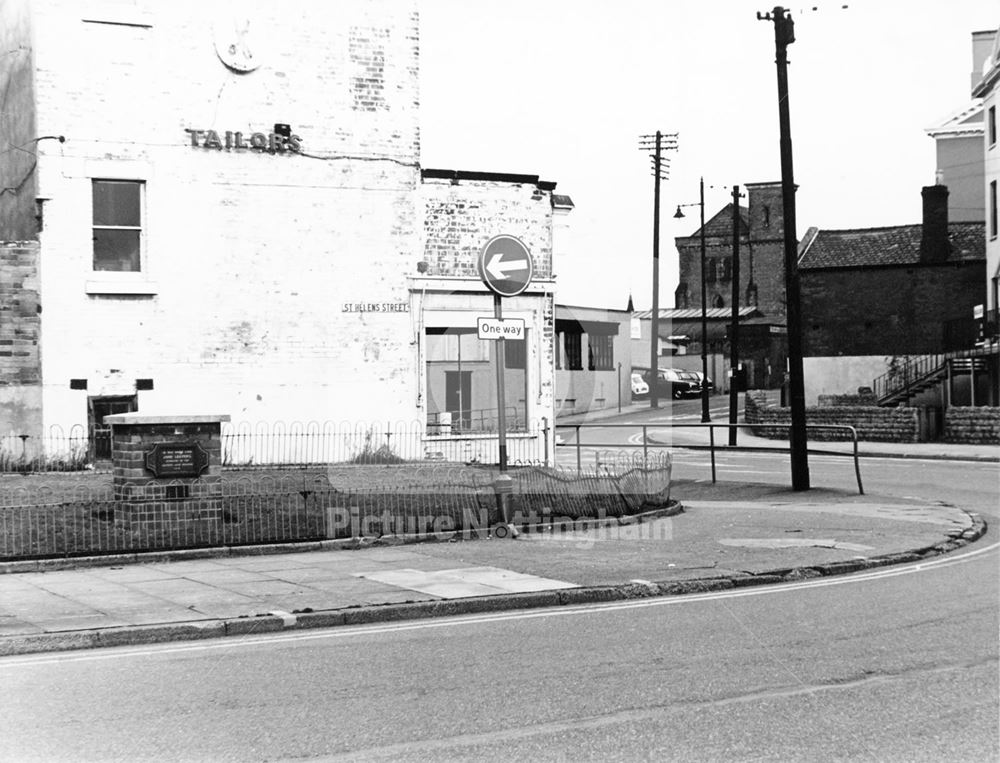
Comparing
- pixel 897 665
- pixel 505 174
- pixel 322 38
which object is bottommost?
pixel 897 665

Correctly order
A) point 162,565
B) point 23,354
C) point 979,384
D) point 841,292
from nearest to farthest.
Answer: point 162,565, point 23,354, point 979,384, point 841,292

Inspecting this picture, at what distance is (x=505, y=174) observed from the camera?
24.5 meters

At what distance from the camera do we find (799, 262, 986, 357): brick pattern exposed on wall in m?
59.3

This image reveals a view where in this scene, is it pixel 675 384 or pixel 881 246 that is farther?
pixel 675 384

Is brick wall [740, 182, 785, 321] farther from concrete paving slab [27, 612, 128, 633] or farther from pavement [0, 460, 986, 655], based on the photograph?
concrete paving slab [27, 612, 128, 633]

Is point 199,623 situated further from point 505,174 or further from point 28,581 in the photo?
point 505,174

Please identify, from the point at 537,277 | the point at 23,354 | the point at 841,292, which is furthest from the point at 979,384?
the point at 23,354

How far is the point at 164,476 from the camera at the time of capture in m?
13.3

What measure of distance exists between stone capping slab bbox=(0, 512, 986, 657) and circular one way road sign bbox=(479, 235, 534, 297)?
441 centimetres

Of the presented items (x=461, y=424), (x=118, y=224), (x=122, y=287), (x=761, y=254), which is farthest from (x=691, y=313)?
(x=122, y=287)

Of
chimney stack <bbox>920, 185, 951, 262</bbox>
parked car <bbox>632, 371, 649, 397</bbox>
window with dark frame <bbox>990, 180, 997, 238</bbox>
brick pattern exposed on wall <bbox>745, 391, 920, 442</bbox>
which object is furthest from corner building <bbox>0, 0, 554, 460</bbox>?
parked car <bbox>632, 371, 649, 397</bbox>

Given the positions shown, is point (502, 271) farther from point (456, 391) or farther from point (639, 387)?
point (639, 387)

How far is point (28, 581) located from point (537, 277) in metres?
14.7

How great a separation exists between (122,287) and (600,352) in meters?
43.7
